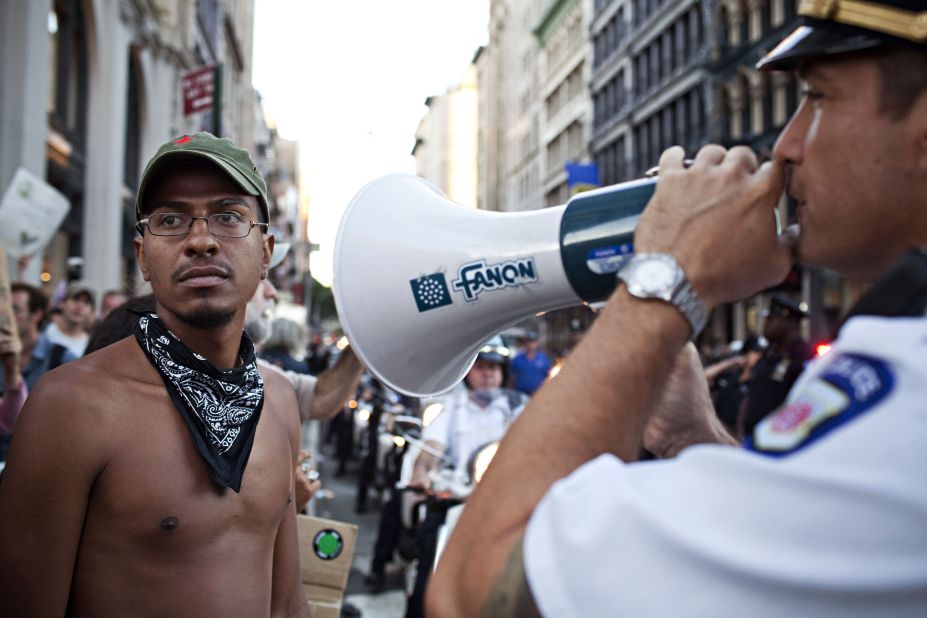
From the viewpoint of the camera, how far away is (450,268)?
166 cm

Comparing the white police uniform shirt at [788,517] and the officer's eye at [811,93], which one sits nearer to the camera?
the white police uniform shirt at [788,517]

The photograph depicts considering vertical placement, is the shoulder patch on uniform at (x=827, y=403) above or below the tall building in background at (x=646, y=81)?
below

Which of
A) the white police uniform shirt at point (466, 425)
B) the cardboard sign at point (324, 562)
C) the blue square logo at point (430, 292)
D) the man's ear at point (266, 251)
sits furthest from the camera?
the white police uniform shirt at point (466, 425)

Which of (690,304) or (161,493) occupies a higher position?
(690,304)

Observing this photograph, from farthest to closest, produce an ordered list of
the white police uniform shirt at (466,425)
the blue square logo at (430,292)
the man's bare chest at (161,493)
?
the white police uniform shirt at (466,425), the man's bare chest at (161,493), the blue square logo at (430,292)

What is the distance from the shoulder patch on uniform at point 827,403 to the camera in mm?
834

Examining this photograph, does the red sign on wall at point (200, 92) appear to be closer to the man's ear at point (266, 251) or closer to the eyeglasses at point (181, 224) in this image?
the man's ear at point (266, 251)

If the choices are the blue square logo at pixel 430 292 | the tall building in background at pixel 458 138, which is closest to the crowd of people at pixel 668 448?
the blue square logo at pixel 430 292

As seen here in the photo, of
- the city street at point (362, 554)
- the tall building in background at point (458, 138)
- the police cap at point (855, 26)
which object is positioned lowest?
the city street at point (362, 554)

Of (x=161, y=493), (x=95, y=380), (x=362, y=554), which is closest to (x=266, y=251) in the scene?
(x=95, y=380)

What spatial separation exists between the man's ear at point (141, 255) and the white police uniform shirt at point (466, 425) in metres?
3.92

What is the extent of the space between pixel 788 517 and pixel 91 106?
16603 mm

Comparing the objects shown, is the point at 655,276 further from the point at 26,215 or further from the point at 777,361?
the point at 26,215

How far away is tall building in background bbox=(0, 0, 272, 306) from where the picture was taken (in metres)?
10.6
